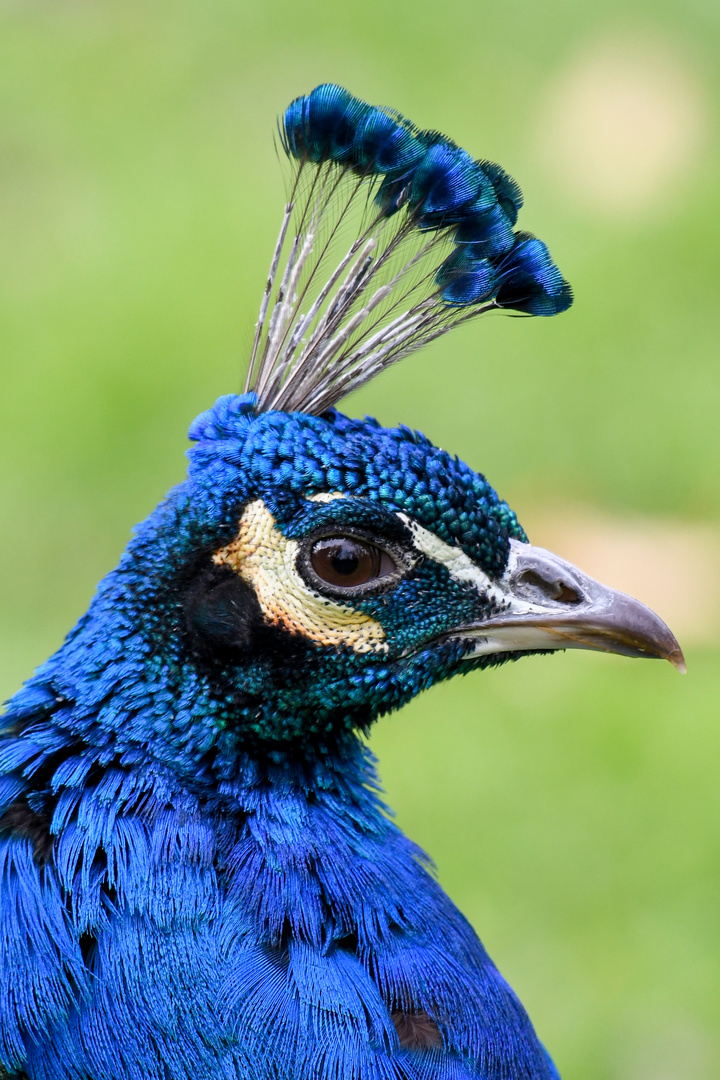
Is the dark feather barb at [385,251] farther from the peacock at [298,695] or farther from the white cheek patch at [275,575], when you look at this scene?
the white cheek patch at [275,575]

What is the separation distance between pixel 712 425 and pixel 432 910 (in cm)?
379

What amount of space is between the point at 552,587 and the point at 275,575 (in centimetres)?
40

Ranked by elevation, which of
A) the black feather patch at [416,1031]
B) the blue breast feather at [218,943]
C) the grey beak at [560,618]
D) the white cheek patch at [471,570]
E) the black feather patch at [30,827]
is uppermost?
the white cheek patch at [471,570]

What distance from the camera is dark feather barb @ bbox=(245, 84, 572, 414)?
1.87 meters

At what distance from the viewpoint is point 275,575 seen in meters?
1.79

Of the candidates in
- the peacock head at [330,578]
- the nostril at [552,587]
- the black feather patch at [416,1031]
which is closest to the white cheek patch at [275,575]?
the peacock head at [330,578]

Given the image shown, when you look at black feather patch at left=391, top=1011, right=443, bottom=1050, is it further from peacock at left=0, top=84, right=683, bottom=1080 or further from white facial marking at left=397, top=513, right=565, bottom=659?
white facial marking at left=397, top=513, right=565, bottom=659

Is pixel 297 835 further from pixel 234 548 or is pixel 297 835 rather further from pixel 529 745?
pixel 529 745

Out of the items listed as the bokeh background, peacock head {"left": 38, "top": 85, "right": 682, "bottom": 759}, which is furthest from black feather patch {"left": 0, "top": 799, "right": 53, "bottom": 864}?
the bokeh background

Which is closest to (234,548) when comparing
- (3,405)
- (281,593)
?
(281,593)

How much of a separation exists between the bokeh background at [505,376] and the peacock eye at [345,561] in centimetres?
200

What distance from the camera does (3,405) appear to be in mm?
5223

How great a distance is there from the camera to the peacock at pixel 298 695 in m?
1.62

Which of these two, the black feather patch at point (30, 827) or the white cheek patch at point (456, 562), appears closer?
the black feather patch at point (30, 827)
